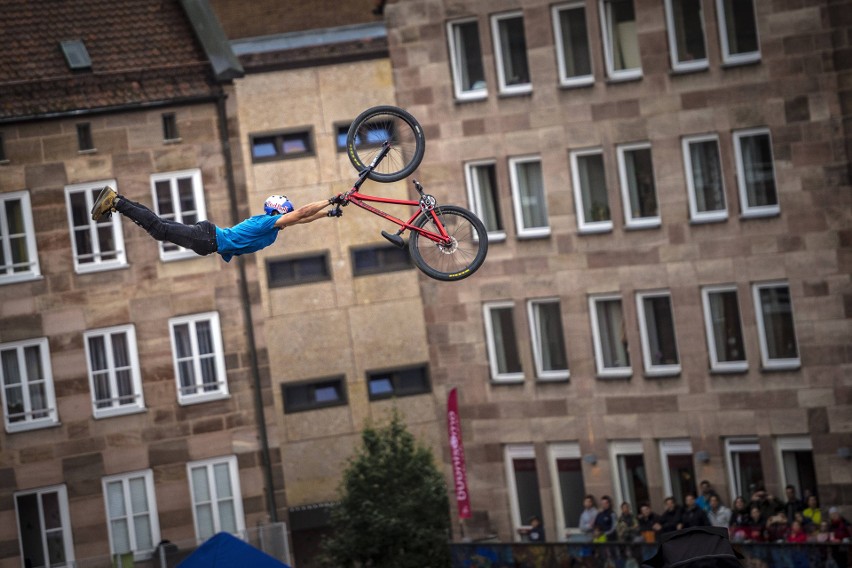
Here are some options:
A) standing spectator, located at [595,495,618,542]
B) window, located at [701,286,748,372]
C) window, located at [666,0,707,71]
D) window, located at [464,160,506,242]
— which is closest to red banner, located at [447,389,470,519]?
window, located at [464,160,506,242]

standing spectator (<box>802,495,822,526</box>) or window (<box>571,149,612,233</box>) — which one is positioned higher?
window (<box>571,149,612,233</box>)

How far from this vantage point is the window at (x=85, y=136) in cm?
5034

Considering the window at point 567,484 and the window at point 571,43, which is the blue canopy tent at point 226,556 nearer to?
the window at point 567,484

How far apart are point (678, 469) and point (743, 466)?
203 centimetres

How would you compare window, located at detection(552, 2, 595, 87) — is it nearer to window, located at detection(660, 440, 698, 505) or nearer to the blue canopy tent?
window, located at detection(660, 440, 698, 505)

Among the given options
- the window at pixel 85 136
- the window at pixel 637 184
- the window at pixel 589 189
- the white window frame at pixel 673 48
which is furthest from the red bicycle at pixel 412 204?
the window at pixel 85 136

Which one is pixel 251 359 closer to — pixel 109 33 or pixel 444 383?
pixel 444 383

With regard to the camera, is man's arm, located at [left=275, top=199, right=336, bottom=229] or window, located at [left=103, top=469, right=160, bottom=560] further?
window, located at [left=103, top=469, right=160, bottom=560]

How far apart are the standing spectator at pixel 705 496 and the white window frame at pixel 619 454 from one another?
157 inches

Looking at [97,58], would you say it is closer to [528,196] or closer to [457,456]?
[528,196]

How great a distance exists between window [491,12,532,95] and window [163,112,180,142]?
9.93 meters

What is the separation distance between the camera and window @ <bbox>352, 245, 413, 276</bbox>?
6069 cm

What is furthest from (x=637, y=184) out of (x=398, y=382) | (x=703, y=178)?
(x=398, y=382)

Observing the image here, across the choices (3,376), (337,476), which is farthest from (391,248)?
(3,376)
